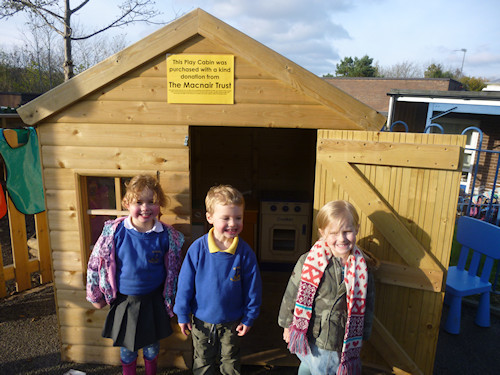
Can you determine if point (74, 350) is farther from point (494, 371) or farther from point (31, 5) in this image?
point (31, 5)

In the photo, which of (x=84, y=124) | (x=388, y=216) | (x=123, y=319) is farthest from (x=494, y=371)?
(x=84, y=124)

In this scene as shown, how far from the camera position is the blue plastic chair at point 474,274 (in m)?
4.79

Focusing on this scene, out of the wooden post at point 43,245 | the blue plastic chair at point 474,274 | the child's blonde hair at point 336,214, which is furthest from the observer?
the wooden post at point 43,245

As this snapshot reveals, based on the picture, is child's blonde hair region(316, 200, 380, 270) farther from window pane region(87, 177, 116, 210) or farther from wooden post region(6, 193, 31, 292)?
wooden post region(6, 193, 31, 292)

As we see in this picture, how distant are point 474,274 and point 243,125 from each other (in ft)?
13.4

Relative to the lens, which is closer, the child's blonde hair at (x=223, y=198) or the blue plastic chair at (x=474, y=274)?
the child's blonde hair at (x=223, y=198)

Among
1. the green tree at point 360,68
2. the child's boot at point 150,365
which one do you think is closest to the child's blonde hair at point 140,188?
the child's boot at point 150,365

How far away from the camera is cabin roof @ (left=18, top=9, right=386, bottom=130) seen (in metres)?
3.19

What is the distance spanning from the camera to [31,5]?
8547 mm

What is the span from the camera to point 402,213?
128 inches

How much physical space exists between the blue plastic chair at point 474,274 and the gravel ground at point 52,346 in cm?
22

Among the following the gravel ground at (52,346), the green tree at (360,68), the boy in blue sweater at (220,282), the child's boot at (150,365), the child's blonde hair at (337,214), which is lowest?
the gravel ground at (52,346)

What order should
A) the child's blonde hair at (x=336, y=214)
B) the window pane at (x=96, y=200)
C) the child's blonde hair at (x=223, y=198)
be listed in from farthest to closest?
the window pane at (x=96, y=200) → the child's blonde hair at (x=223, y=198) → the child's blonde hair at (x=336, y=214)

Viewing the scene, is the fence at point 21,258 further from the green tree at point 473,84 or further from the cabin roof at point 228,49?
the green tree at point 473,84
